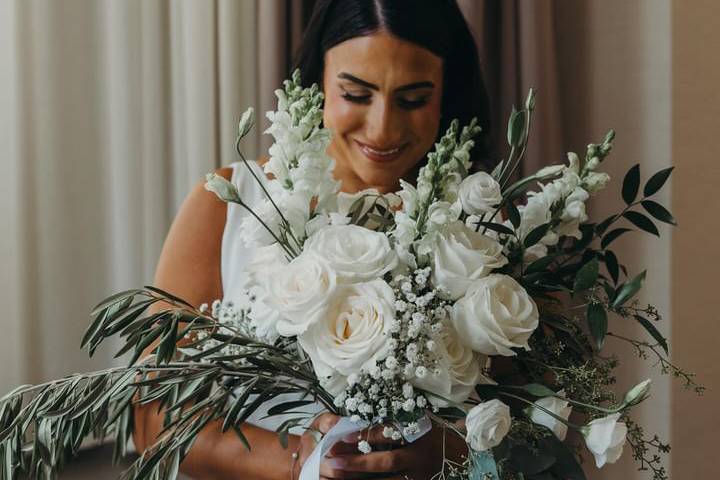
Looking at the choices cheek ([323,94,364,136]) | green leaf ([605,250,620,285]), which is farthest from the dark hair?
green leaf ([605,250,620,285])

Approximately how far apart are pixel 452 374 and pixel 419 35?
0.68 m

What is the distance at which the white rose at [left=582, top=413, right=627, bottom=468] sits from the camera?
2.66 feet

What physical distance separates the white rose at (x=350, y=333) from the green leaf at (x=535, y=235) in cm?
21

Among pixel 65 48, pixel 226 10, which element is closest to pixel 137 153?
pixel 65 48

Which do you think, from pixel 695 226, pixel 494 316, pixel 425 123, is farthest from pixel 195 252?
pixel 695 226

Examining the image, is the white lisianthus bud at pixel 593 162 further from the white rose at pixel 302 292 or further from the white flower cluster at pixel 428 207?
the white rose at pixel 302 292

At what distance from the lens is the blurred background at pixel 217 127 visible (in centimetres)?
150

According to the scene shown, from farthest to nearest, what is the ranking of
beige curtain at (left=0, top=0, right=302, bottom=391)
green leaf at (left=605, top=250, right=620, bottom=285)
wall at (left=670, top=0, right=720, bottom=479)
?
wall at (left=670, top=0, right=720, bottom=479), beige curtain at (left=0, top=0, right=302, bottom=391), green leaf at (left=605, top=250, right=620, bottom=285)

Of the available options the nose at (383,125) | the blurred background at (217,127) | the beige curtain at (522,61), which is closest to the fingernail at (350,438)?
the nose at (383,125)

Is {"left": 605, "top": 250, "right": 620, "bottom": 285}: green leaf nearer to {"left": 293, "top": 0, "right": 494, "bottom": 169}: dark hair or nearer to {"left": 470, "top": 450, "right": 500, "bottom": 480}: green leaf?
{"left": 470, "top": 450, "right": 500, "bottom": 480}: green leaf

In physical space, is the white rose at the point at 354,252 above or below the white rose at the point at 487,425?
above

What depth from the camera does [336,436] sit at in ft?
2.96

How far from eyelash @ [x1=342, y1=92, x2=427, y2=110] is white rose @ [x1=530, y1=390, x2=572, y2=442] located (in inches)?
24.5

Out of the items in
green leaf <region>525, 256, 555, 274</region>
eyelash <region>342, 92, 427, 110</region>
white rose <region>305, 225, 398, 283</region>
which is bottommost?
green leaf <region>525, 256, 555, 274</region>
